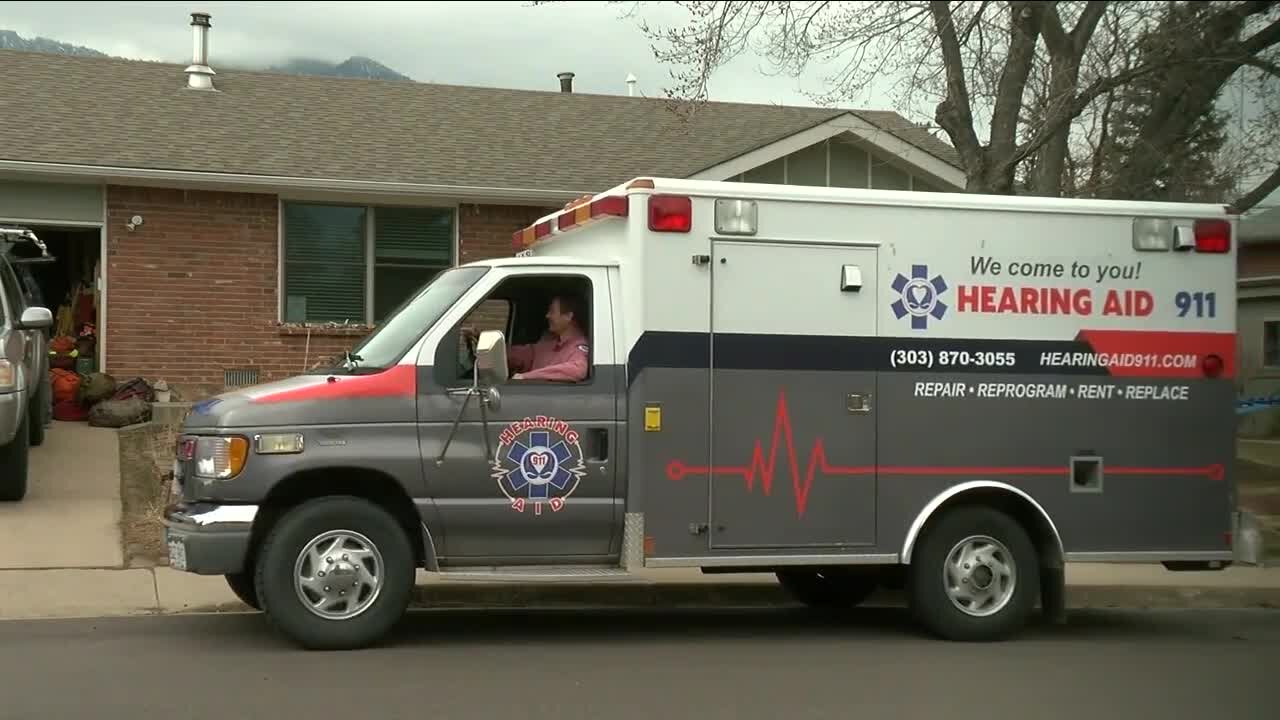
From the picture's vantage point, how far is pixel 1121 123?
42.2 ft

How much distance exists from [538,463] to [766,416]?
4.37 feet

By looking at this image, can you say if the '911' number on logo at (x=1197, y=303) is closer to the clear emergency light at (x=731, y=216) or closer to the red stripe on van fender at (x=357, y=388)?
the clear emergency light at (x=731, y=216)

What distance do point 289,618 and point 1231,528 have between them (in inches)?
221

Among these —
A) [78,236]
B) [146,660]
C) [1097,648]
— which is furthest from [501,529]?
[78,236]

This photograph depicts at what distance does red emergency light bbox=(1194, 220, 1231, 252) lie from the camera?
30.1ft

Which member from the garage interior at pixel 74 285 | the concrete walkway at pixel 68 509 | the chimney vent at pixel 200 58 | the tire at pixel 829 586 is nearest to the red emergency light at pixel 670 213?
the tire at pixel 829 586

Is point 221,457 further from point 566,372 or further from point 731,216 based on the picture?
point 731,216

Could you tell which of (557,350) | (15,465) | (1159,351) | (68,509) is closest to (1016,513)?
(1159,351)

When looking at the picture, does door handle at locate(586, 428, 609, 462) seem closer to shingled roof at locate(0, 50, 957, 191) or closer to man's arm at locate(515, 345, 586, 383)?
man's arm at locate(515, 345, 586, 383)

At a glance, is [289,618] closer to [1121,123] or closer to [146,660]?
[146,660]

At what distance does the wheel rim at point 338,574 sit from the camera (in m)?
7.95

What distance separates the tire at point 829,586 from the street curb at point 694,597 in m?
0.25

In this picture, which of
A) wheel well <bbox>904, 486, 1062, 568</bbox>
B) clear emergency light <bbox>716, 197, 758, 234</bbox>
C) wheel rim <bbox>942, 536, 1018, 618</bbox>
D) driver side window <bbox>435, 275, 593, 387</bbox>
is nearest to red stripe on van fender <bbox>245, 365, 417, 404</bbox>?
driver side window <bbox>435, 275, 593, 387</bbox>

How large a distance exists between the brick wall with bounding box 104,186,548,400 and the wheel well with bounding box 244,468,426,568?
9.57 meters
